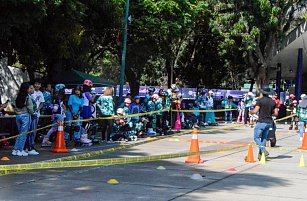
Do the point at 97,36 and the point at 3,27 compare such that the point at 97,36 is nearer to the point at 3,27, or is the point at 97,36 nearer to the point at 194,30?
the point at 194,30

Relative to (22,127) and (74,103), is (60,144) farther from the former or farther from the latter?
(74,103)

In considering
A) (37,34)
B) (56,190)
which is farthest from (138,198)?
(37,34)

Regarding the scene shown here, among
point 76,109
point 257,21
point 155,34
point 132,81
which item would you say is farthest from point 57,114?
point 132,81

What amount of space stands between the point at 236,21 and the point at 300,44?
4.49 metres

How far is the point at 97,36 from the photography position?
29.0 metres

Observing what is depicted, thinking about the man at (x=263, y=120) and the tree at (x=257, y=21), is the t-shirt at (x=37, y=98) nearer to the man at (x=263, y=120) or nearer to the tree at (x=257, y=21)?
the man at (x=263, y=120)

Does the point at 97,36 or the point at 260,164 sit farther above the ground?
the point at 97,36

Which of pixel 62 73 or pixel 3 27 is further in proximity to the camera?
pixel 62 73

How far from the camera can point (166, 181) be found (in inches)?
353

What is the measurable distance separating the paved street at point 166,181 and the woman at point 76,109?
5.06 ft

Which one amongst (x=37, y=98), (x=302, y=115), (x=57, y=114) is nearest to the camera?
(x=37, y=98)

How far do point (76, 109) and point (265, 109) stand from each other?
5.05 meters

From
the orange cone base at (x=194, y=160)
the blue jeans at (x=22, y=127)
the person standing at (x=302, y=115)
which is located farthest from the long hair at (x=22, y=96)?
the person standing at (x=302, y=115)

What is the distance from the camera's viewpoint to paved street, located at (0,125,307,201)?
7.76 m
